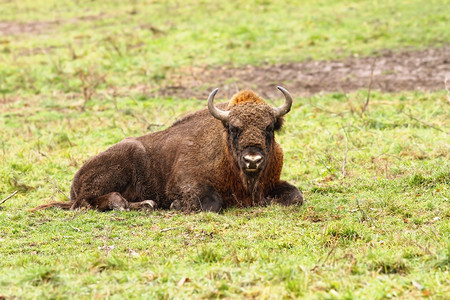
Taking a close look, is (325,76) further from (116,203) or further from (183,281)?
(183,281)

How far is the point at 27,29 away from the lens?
2716cm

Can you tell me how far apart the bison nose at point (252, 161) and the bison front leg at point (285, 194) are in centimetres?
95

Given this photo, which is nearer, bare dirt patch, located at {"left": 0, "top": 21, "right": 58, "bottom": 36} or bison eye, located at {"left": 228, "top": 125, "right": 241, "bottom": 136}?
bison eye, located at {"left": 228, "top": 125, "right": 241, "bottom": 136}

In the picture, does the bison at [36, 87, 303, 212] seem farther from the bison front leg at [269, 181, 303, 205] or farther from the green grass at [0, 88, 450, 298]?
the green grass at [0, 88, 450, 298]


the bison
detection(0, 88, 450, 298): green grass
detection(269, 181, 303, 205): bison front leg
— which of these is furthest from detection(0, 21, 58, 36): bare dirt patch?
detection(269, 181, 303, 205): bison front leg

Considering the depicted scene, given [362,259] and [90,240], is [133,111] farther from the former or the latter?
[362,259]

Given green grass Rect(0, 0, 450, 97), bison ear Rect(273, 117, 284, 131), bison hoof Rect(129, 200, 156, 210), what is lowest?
bison hoof Rect(129, 200, 156, 210)

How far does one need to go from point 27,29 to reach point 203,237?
22.0 metres

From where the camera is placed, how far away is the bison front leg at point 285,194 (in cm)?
905

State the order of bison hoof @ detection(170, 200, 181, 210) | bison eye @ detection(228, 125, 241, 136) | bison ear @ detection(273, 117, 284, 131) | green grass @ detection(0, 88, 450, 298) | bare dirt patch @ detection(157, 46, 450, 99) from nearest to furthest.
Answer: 1. green grass @ detection(0, 88, 450, 298)
2. bison eye @ detection(228, 125, 241, 136)
3. bison ear @ detection(273, 117, 284, 131)
4. bison hoof @ detection(170, 200, 181, 210)
5. bare dirt patch @ detection(157, 46, 450, 99)

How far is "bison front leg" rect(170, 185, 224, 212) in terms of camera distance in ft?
29.8

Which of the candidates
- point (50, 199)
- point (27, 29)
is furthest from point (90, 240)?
point (27, 29)

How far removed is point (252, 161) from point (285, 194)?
44.9 inches

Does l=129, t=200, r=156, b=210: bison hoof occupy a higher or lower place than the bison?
lower
